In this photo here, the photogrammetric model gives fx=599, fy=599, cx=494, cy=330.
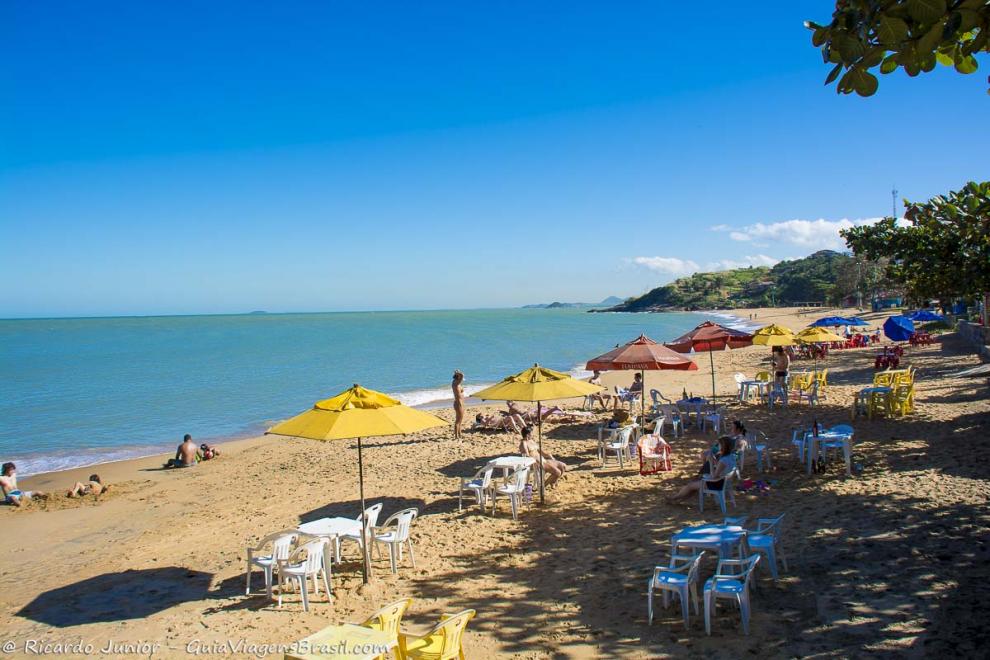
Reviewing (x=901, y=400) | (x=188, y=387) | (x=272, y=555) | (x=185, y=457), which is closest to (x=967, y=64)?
(x=272, y=555)

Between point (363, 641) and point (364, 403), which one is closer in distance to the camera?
point (363, 641)

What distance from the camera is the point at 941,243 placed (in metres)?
9.70

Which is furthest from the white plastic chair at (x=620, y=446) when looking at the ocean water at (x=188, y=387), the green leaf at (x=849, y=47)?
the ocean water at (x=188, y=387)

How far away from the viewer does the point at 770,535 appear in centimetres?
578

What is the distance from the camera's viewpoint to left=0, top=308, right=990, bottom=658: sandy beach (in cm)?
487

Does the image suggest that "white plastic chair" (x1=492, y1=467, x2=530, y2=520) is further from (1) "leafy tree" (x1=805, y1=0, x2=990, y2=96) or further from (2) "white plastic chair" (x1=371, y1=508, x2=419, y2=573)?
(1) "leafy tree" (x1=805, y1=0, x2=990, y2=96)

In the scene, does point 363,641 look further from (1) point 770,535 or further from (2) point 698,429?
(2) point 698,429

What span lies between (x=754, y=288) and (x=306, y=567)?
150624 mm

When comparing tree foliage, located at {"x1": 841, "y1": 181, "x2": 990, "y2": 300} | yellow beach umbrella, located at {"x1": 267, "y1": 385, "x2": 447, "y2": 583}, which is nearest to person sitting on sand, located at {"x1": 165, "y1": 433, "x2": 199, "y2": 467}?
yellow beach umbrella, located at {"x1": 267, "y1": 385, "x2": 447, "y2": 583}

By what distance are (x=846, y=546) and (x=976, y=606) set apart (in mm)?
1454

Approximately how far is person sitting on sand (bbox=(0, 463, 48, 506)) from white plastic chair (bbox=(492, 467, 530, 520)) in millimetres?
10250

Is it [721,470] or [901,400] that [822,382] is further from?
[721,470]

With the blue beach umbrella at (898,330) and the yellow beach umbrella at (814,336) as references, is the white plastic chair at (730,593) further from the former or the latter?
the blue beach umbrella at (898,330)

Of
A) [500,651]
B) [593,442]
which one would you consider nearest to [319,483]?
[593,442]
